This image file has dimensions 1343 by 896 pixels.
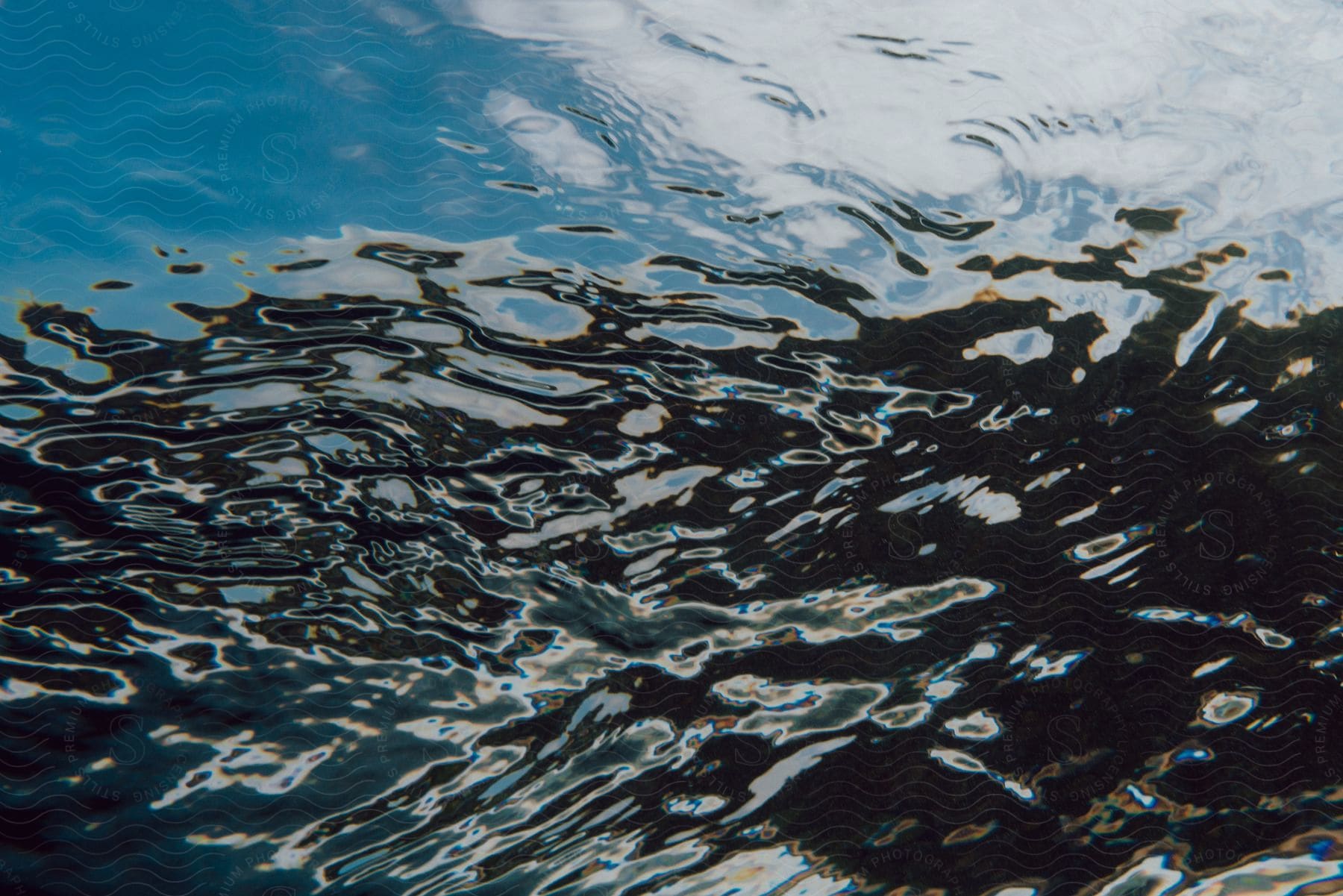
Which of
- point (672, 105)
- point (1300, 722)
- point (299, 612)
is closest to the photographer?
point (299, 612)

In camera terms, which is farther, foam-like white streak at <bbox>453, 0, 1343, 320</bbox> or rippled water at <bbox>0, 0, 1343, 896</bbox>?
foam-like white streak at <bbox>453, 0, 1343, 320</bbox>

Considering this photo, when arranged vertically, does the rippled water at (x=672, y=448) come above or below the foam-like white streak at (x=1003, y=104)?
below

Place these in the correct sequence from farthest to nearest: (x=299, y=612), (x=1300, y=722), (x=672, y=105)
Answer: (x=1300, y=722)
(x=672, y=105)
(x=299, y=612)

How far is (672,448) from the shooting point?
1698 millimetres

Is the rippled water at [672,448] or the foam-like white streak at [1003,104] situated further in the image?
the foam-like white streak at [1003,104]

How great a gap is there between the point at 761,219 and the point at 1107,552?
106 cm

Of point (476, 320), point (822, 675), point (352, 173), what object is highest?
point (352, 173)

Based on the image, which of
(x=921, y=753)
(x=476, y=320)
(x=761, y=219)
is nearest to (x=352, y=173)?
(x=476, y=320)

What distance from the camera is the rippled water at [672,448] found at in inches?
60.7

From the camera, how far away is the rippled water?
154 cm

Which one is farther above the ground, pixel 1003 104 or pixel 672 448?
pixel 1003 104

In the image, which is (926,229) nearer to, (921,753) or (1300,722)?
(921,753)

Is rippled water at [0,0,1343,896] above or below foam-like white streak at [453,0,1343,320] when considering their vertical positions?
below

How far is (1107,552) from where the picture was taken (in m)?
1.80
